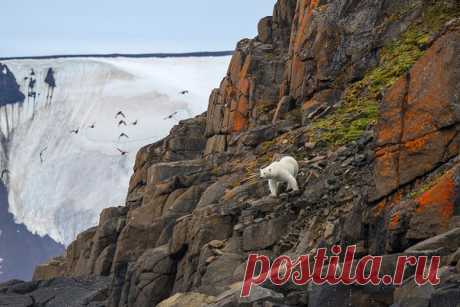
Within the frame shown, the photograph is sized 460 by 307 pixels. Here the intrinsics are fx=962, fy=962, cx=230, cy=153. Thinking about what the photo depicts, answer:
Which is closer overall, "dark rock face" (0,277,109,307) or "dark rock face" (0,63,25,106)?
"dark rock face" (0,277,109,307)

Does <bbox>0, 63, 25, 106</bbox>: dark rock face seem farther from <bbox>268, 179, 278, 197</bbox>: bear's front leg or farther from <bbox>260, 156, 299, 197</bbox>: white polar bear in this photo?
<bbox>260, 156, 299, 197</bbox>: white polar bear

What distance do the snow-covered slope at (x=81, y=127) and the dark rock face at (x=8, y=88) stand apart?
0.94 metres

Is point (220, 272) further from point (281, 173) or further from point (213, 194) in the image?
point (213, 194)

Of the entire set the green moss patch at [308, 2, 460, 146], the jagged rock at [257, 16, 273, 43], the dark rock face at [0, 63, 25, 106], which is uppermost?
the dark rock face at [0, 63, 25, 106]

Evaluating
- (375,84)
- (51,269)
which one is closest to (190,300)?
(375,84)

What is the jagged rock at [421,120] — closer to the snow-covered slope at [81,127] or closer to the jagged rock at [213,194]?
the jagged rock at [213,194]

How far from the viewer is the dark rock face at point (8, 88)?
429 feet

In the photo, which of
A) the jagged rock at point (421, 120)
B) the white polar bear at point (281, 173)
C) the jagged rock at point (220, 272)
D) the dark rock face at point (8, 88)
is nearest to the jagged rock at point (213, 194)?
the white polar bear at point (281, 173)

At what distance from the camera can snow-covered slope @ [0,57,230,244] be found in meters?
114

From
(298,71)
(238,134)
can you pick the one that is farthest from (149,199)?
(298,71)

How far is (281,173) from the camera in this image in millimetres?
33219

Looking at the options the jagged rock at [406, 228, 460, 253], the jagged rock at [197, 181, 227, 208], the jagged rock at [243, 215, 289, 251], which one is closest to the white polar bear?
the jagged rock at [243, 215, 289, 251]

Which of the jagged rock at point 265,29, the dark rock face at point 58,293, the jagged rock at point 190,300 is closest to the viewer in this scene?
the jagged rock at point 190,300

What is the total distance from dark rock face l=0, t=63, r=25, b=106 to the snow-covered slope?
942 millimetres
